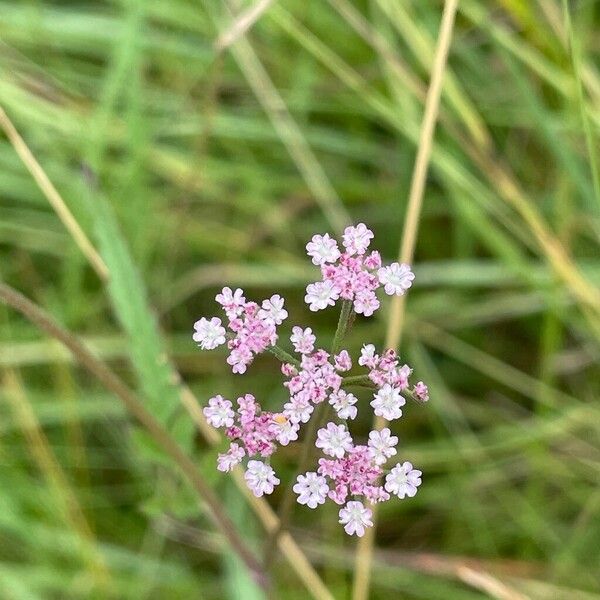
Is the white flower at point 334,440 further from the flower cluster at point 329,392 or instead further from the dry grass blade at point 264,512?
the dry grass blade at point 264,512

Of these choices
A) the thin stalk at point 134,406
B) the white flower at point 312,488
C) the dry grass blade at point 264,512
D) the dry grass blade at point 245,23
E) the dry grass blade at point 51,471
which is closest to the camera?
the white flower at point 312,488

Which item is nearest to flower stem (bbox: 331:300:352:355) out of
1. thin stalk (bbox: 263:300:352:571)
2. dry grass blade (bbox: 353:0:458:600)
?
thin stalk (bbox: 263:300:352:571)

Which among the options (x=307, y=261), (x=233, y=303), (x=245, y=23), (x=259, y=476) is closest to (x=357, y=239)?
(x=233, y=303)

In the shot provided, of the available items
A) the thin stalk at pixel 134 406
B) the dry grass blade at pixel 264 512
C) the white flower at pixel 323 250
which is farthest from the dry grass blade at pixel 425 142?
the white flower at pixel 323 250

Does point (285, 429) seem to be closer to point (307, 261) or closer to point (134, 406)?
point (134, 406)

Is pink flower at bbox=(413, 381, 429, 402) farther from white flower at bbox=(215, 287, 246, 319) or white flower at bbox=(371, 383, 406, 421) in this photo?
white flower at bbox=(215, 287, 246, 319)

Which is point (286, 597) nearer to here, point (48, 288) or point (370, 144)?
point (48, 288)
